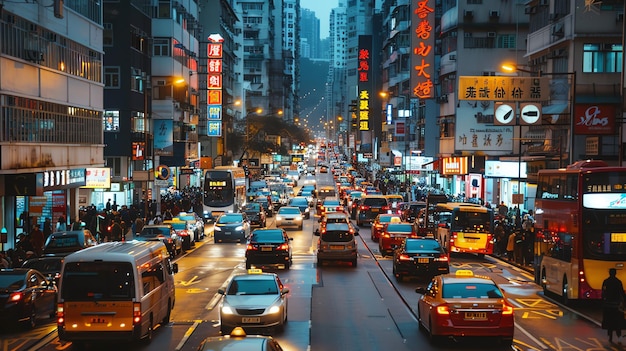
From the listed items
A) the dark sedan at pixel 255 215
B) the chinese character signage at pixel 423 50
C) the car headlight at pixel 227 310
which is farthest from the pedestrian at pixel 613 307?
the chinese character signage at pixel 423 50

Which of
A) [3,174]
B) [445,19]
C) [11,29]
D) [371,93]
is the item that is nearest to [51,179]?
[3,174]

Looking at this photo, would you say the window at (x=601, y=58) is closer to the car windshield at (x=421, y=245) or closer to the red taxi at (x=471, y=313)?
the car windshield at (x=421, y=245)

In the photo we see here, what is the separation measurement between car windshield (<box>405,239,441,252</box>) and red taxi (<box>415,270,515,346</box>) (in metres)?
11.9

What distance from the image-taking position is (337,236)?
→ 36.0 metres

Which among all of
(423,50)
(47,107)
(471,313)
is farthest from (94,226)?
(423,50)

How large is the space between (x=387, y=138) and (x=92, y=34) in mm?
90010

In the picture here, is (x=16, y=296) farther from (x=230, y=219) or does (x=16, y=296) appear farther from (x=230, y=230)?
(x=230, y=219)

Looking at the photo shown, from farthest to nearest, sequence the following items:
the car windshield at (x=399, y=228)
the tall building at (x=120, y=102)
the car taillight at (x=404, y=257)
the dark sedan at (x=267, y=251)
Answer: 1. the tall building at (x=120, y=102)
2. the car windshield at (x=399, y=228)
3. the dark sedan at (x=267, y=251)
4. the car taillight at (x=404, y=257)

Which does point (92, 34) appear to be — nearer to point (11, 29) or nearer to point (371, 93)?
point (11, 29)

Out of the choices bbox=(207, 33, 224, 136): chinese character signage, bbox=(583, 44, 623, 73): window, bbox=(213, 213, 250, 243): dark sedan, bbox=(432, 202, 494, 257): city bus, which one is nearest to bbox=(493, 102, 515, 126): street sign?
bbox=(432, 202, 494, 257): city bus

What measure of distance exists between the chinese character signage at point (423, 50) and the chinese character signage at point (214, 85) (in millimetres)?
19490

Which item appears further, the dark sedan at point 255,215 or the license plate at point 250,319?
the dark sedan at point 255,215

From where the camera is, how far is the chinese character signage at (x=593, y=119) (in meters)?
37.0

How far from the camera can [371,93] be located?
157m
